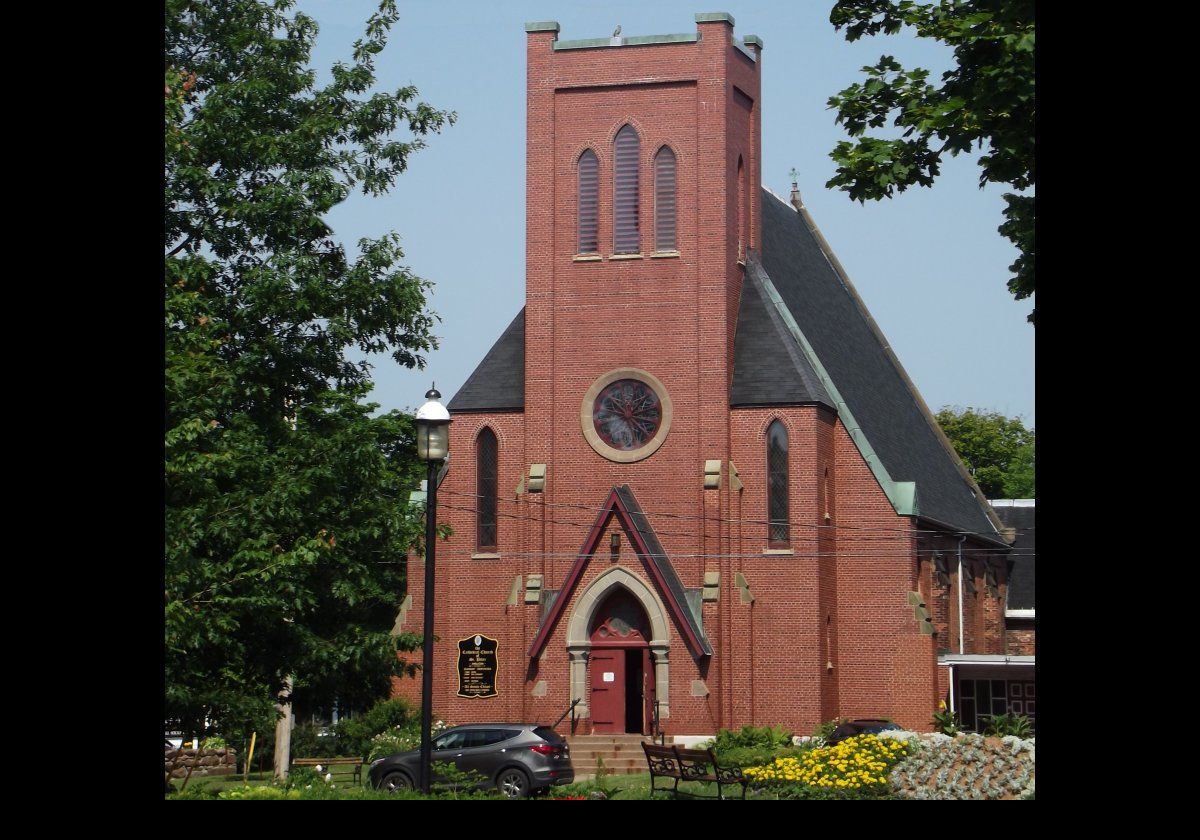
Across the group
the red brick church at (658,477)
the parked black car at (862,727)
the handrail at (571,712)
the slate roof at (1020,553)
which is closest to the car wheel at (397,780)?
the parked black car at (862,727)

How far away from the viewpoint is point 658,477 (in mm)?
44219

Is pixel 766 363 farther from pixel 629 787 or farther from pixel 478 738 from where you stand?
pixel 478 738

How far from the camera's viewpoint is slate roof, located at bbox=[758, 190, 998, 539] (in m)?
50.4

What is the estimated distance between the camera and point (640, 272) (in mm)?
45094

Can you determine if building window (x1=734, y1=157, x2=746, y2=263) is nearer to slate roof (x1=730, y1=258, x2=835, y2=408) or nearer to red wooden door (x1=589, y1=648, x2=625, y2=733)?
slate roof (x1=730, y1=258, x2=835, y2=408)

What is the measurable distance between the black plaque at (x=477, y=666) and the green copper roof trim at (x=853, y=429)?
10.9 meters

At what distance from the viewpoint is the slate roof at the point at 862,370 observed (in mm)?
50406

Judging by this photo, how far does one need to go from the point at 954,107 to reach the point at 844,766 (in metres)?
11.1

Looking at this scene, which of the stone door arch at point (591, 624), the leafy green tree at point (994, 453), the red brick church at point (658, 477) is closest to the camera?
the stone door arch at point (591, 624)

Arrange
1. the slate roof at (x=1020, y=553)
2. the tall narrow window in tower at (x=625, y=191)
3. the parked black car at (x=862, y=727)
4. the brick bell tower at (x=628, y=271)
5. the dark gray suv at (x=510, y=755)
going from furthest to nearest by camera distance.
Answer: the slate roof at (x=1020, y=553)
the tall narrow window in tower at (x=625, y=191)
the brick bell tower at (x=628, y=271)
the parked black car at (x=862, y=727)
the dark gray suv at (x=510, y=755)

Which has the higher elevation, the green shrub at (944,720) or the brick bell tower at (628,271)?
the brick bell tower at (628,271)

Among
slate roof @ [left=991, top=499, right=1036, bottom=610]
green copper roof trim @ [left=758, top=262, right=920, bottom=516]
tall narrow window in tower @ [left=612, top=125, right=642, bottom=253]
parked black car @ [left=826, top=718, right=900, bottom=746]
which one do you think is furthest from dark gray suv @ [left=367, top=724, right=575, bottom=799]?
slate roof @ [left=991, top=499, right=1036, bottom=610]

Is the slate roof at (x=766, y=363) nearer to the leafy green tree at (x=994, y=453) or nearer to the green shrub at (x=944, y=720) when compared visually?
the green shrub at (x=944, y=720)
